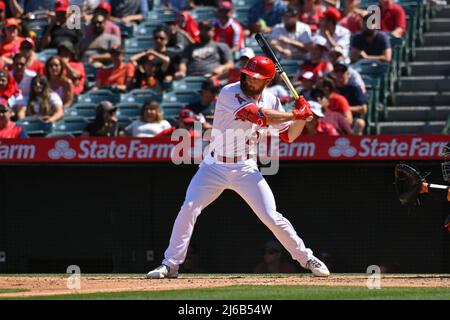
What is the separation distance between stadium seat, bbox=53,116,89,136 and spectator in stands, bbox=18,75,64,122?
0.13m

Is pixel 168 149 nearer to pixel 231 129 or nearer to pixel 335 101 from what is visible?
pixel 335 101

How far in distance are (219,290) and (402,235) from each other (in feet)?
14.2

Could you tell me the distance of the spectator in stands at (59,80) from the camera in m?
16.5

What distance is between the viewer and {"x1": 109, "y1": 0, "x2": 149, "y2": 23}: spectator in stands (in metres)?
18.7

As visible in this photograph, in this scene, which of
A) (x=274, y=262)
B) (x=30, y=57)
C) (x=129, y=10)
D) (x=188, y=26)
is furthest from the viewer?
(x=129, y=10)

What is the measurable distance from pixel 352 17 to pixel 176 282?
748cm

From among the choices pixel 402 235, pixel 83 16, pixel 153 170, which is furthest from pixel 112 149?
pixel 83 16

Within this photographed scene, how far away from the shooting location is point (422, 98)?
632 inches

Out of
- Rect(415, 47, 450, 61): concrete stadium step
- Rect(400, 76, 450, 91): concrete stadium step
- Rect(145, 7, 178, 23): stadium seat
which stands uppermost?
Rect(145, 7, 178, 23): stadium seat

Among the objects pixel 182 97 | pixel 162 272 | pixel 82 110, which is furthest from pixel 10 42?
pixel 162 272

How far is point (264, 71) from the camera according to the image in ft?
33.3

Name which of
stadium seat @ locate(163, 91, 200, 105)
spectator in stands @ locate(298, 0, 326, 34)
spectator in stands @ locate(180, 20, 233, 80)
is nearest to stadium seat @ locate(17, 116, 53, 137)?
stadium seat @ locate(163, 91, 200, 105)

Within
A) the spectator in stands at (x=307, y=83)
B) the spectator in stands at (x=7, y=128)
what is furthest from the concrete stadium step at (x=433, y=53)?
the spectator in stands at (x=7, y=128)

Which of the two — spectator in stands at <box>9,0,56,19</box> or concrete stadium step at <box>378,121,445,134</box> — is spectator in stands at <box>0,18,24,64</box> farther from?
concrete stadium step at <box>378,121,445,134</box>
